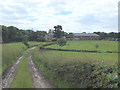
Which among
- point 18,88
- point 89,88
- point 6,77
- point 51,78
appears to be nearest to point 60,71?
point 51,78

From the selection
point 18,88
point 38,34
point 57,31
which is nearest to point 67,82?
point 18,88

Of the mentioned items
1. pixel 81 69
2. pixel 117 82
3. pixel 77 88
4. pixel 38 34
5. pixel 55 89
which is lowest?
pixel 55 89

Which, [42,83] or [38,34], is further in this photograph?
[38,34]

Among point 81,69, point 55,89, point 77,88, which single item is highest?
point 81,69

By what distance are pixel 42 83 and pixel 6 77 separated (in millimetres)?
3669

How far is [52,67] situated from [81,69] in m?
3.41

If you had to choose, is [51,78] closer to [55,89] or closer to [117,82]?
[55,89]

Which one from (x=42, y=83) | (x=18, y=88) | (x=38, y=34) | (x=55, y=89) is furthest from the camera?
(x=38, y=34)

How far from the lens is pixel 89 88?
257 inches

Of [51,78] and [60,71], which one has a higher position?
[60,71]

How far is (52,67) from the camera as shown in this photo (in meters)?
9.49

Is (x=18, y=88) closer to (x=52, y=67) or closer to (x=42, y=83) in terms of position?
(x=42, y=83)

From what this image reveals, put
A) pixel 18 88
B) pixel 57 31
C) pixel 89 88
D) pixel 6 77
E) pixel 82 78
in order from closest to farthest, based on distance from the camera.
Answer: pixel 89 88, pixel 82 78, pixel 18 88, pixel 6 77, pixel 57 31

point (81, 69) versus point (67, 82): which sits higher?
point (81, 69)
